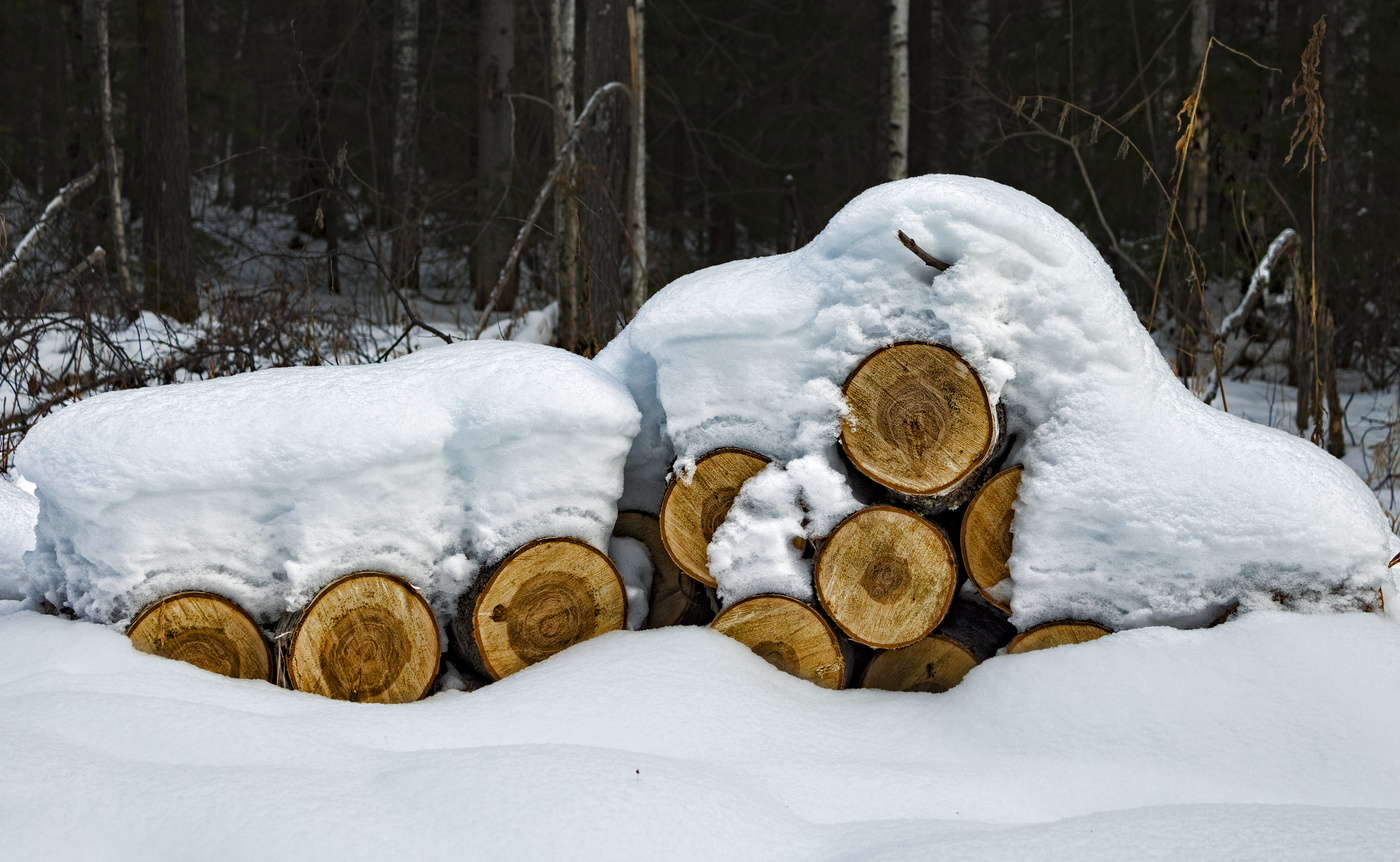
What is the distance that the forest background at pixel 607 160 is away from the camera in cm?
511

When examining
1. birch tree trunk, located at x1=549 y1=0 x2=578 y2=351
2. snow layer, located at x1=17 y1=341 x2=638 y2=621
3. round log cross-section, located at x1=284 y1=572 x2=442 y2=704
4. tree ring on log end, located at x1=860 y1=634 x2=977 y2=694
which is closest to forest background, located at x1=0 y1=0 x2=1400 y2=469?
birch tree trunk, located at x1=549 y1=0 x2=578 y2=351

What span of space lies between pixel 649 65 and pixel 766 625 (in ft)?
35.6

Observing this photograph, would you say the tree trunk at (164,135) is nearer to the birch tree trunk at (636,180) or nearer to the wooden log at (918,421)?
the birch tree trunk at (636,180)

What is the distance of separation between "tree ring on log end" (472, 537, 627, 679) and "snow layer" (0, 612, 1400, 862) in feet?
0.28

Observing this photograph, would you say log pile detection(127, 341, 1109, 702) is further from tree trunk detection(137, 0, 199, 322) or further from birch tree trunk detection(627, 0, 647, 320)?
tree trunk detection(137, 0, 199, 322)

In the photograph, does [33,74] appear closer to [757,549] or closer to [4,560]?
[4,560]

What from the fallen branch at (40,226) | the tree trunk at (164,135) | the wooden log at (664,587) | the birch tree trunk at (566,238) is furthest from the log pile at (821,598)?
the tree trunk at (164,135)

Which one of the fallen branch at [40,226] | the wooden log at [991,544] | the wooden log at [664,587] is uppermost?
the fallen branch at [40,226]

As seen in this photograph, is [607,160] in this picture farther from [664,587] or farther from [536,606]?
[536,606]

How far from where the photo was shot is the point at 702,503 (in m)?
2.46

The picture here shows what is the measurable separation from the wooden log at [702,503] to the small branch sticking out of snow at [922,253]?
60 cm

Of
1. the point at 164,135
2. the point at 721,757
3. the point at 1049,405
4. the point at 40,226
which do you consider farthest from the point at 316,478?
the point at 164,135

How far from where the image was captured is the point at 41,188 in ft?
44.3

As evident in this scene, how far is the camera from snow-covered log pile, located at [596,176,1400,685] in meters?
2.25
